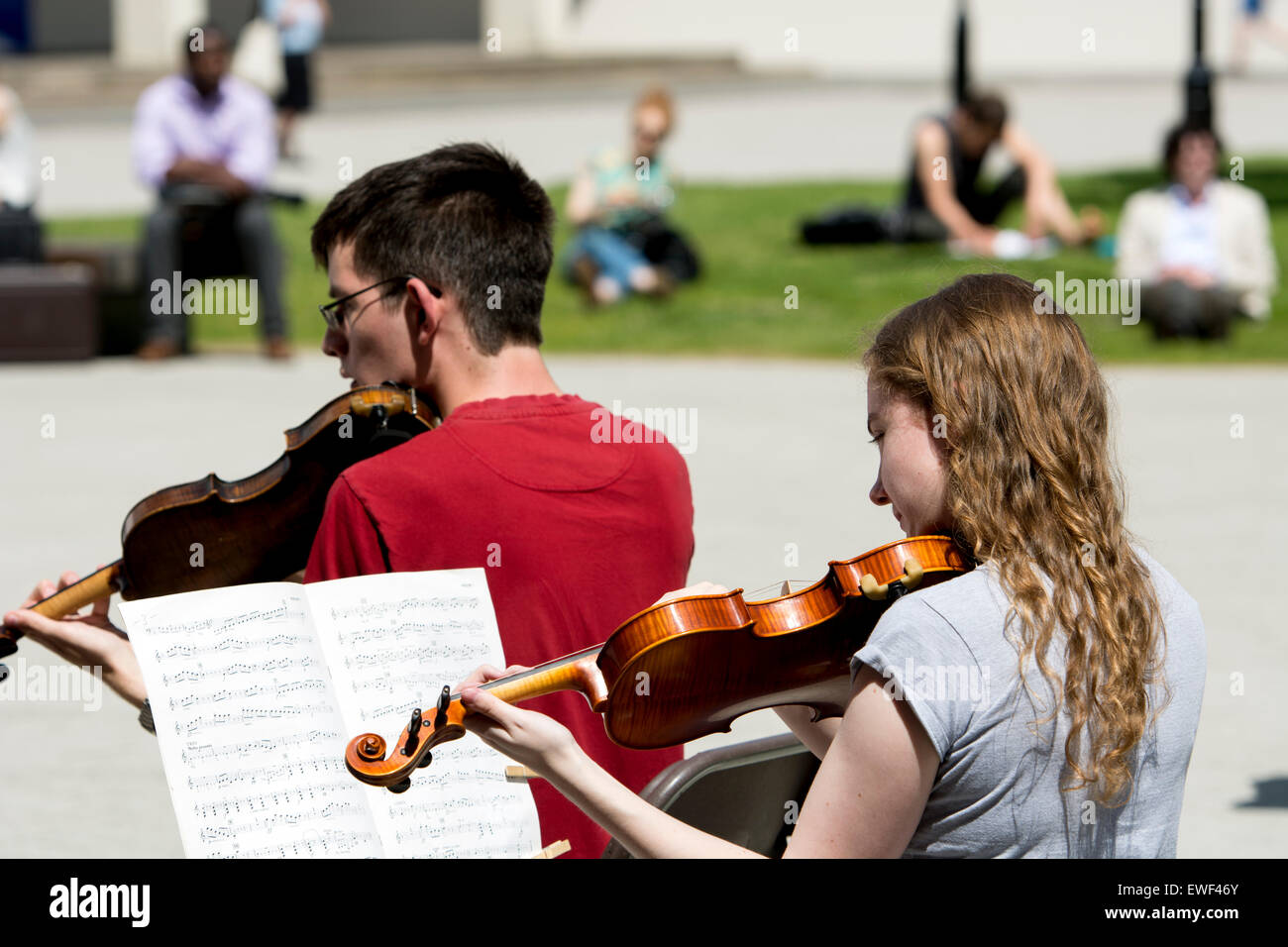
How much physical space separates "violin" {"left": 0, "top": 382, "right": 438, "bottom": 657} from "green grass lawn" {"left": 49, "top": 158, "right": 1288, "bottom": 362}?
279 inches

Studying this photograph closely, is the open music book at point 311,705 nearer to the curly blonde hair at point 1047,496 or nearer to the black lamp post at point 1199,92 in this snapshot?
the curly blonde hair at point 1047,496

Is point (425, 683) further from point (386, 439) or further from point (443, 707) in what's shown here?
point (386, 439)

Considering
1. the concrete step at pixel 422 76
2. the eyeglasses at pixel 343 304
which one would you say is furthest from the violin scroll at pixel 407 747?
the concrete step at pixel 422 76

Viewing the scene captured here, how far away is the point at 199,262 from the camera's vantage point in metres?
11.2

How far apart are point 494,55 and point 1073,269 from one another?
18.5 metres

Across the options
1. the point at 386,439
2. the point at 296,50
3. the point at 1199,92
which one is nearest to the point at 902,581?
the point at 386,439

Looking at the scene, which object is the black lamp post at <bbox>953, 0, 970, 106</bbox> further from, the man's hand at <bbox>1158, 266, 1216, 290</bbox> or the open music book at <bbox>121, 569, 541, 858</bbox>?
the open music book at <bbox>121, 569, 541, 858</bbox>

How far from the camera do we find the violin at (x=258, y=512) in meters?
2.89

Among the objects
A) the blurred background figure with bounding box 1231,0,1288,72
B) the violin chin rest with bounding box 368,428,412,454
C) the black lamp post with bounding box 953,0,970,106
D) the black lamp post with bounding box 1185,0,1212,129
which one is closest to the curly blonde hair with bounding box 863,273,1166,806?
the violin chin rest with bounding box 368,428,412,454

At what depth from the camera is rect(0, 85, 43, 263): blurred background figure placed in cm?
1140

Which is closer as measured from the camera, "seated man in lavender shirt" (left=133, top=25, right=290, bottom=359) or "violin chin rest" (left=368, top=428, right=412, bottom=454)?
"violin chin rest" (left=368, top=428, right=412, bottom=454)

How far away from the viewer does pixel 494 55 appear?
28.8m

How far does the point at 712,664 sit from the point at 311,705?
1.66ft
